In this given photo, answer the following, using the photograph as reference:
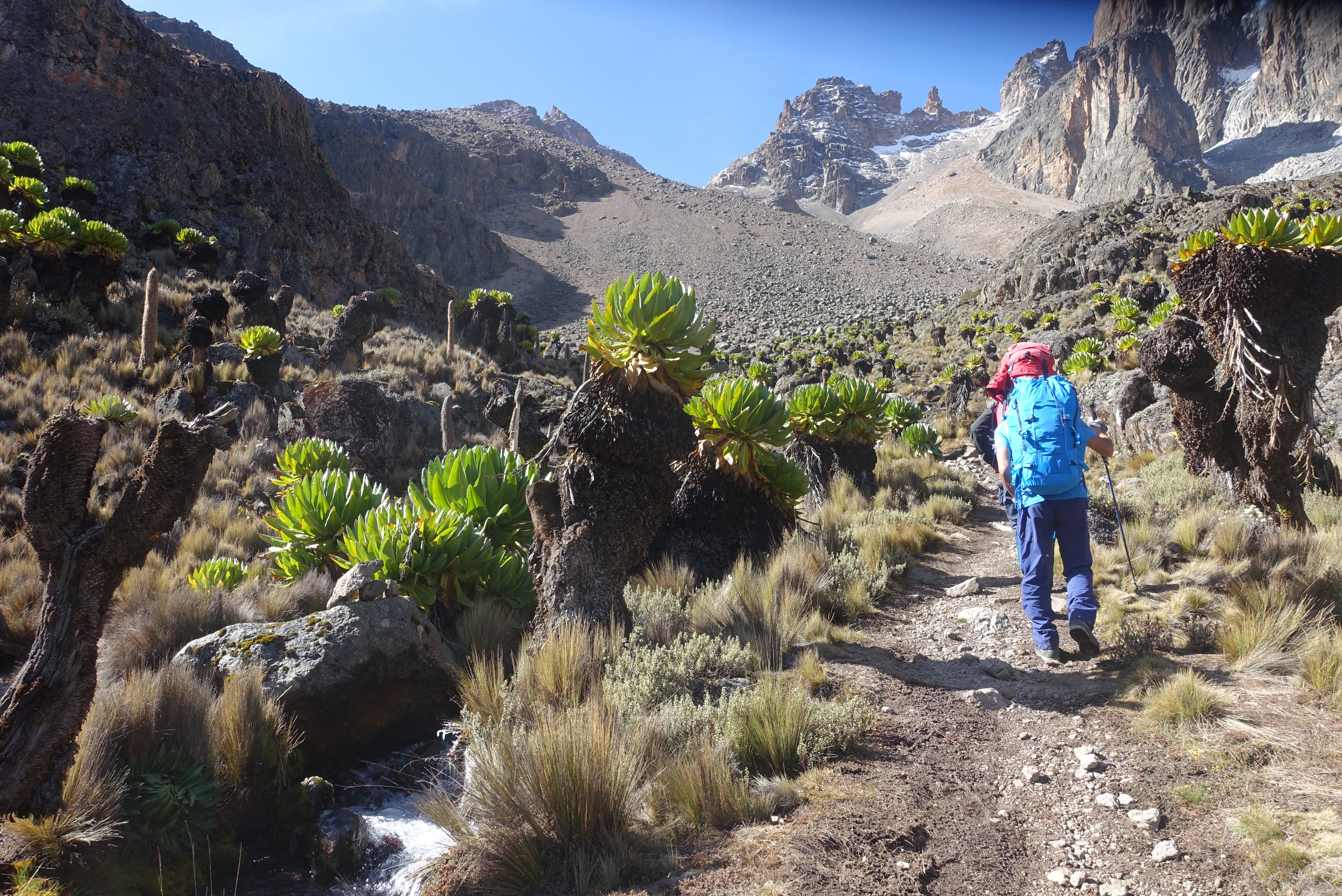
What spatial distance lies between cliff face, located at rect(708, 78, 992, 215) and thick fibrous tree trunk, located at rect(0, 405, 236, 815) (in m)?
135

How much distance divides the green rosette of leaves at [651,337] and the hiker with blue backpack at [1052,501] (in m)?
1.99

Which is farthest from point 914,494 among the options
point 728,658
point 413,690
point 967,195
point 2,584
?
point 967,195

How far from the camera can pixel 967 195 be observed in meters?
99.0

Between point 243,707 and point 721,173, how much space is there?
591 feet

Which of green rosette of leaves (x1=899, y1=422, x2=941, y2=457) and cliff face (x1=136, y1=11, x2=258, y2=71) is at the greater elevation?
cliff face (x1=136, y1=11, x2=258, y2=71)

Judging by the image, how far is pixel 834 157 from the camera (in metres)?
155

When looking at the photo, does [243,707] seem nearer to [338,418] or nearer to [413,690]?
[413,690]

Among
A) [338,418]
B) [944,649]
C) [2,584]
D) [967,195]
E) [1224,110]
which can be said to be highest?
[1224,110]

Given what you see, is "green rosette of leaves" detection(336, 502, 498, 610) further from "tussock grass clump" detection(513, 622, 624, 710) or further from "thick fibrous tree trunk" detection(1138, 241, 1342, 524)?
"thick fibrous tree trunk" detection(1138, 241, 1342, 524)

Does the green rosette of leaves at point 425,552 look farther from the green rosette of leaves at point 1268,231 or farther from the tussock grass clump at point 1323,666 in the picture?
the green rosette of leaves at point 1268,231

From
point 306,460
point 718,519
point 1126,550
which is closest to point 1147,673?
point 1126,550

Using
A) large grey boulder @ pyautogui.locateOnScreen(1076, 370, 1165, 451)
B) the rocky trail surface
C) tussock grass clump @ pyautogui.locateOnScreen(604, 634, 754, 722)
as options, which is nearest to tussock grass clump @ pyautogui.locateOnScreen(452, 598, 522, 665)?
tussock grass clump @ pyautogui.locateOnScreen(604, 634, 754, 722)

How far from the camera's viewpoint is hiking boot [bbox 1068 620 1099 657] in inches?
144

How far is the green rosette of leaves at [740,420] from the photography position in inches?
219
